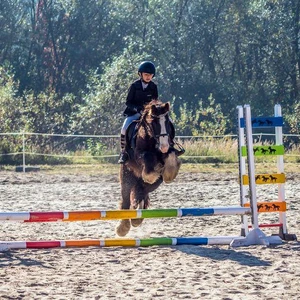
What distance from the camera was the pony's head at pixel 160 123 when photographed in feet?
33.0

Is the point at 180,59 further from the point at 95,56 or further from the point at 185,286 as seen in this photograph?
the point at 185,286

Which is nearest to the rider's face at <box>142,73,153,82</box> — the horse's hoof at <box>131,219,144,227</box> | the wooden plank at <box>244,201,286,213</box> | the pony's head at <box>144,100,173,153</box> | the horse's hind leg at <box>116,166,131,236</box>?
the pony's head at <box>144,100,173,153</box>

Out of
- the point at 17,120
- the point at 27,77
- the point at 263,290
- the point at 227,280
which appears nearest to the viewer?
the point at 263,290

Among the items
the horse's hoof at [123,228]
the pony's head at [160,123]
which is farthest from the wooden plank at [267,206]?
the horse's hoof at [123,228]

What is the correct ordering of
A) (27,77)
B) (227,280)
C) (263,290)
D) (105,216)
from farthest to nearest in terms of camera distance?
(27,77) → (105,216) → (227,280) → (263,290)

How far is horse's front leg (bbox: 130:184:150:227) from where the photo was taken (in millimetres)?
10570

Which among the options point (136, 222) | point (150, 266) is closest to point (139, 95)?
point (136, 222)

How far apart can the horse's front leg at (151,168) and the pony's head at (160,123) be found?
0.56 ft

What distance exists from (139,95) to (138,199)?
1406 millimetres

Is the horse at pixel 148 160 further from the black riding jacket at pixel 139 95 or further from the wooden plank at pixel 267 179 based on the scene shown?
the wooden plank at pixel 267 179

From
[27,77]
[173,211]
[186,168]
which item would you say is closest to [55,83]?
[27,77]

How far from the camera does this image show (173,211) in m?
9.34

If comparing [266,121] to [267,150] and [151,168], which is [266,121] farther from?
[151,168]

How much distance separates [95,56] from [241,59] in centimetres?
834
